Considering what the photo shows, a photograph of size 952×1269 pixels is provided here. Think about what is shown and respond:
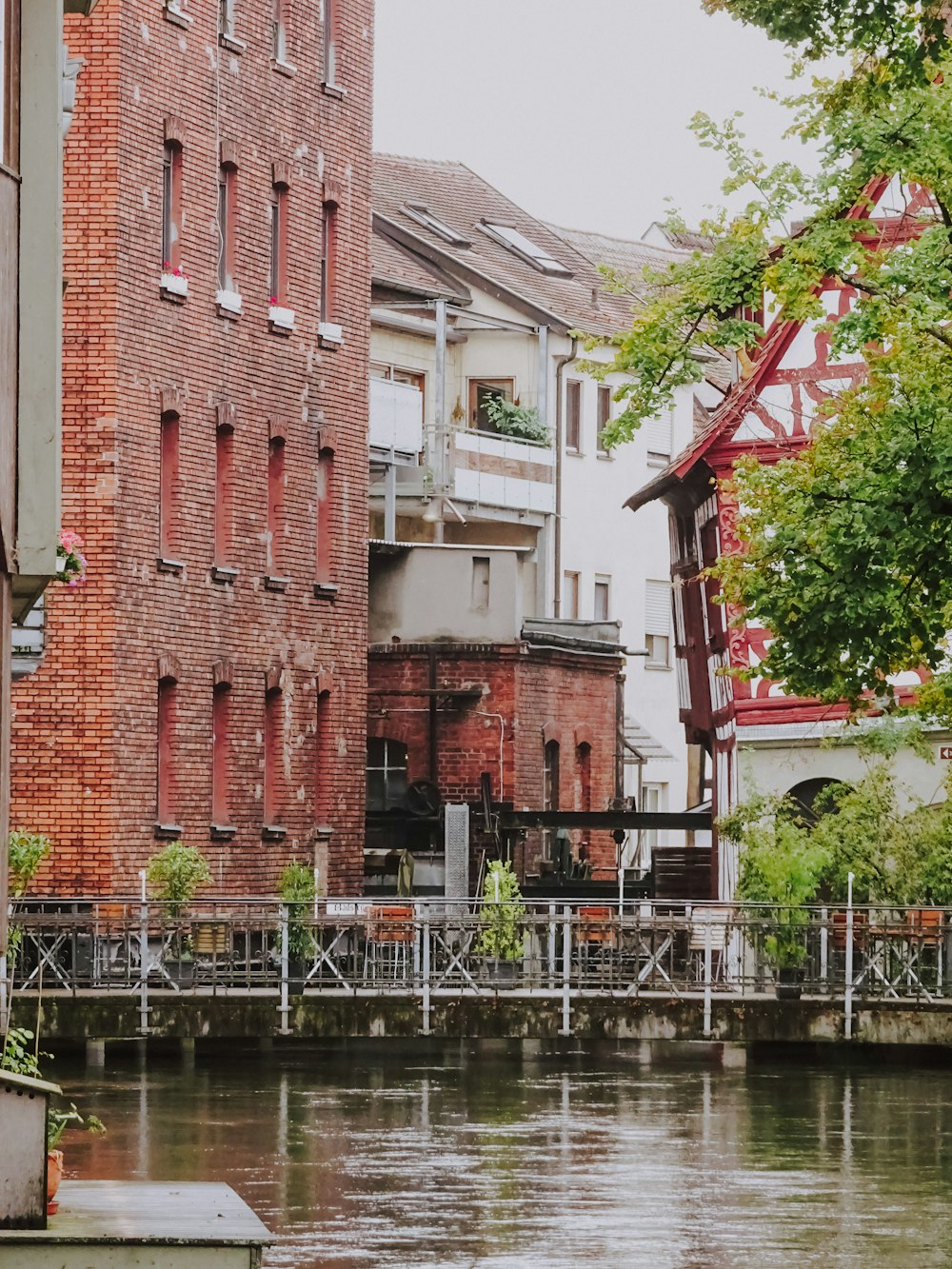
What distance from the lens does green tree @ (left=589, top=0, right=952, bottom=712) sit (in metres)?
25.6

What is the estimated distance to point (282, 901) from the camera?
3462 centimetres

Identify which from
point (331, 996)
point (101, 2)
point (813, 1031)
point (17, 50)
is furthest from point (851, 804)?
point (17, 50)

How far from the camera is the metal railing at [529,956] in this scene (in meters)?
34.1

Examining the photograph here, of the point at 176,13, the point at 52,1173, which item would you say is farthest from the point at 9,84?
the point at 176,13

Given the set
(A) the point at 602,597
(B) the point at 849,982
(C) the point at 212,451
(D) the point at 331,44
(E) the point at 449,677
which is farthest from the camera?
(A) the point at 602,597

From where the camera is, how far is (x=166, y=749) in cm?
4366

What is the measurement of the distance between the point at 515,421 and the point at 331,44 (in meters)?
15.8

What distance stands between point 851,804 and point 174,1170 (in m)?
16.0

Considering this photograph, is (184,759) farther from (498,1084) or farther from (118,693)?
(498,1084)

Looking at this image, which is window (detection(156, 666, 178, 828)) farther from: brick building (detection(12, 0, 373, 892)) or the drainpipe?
the drainpipe

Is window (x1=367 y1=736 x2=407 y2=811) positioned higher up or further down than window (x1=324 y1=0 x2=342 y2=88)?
further down

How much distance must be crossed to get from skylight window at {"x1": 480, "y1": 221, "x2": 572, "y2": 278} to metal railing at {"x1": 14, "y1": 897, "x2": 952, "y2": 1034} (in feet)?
118

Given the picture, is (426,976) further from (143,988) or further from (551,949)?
(143,988)

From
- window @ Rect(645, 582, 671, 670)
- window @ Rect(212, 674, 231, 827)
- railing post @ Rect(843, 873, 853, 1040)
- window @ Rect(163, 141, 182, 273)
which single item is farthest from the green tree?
window @ Rect(645, 582, 671, 670)
